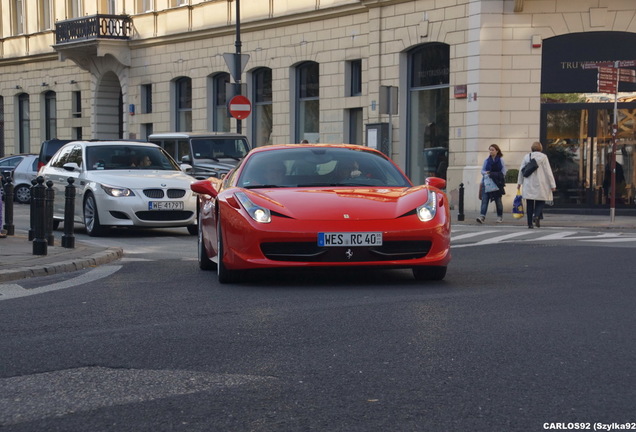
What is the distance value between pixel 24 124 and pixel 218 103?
15508mm

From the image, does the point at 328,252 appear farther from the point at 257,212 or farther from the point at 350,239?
the point at 257,212

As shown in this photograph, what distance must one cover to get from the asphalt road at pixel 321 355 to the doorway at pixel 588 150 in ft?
52.1

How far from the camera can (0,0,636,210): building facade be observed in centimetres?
2538

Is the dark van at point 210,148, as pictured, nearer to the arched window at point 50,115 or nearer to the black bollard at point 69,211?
the black bollard at point 69,211

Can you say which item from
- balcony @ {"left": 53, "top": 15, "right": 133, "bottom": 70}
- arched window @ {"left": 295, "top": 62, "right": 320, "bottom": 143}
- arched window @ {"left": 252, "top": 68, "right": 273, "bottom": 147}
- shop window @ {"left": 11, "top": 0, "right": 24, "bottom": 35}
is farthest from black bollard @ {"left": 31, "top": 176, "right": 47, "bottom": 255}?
shop window @ {"left": 11, "top": 0, "right": 24, "bottom": 35}

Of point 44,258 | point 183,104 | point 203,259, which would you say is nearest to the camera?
point 203,259

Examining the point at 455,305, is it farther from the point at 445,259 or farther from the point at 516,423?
the point at 516,423

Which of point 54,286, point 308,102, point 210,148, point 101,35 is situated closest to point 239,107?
point 210,148

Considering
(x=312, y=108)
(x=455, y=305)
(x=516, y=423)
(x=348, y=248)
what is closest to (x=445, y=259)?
(x=348, y=248)

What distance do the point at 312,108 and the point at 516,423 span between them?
28.7m

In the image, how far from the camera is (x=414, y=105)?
95.2ft

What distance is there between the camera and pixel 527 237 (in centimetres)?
1725

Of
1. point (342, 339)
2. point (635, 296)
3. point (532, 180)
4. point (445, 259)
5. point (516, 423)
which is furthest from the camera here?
point (532, 180)

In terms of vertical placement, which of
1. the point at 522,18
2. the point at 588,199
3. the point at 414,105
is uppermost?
the point at 522,18
